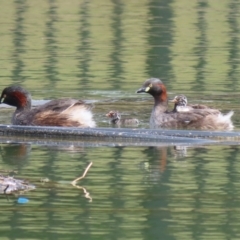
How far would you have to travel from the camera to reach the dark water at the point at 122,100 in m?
8.14

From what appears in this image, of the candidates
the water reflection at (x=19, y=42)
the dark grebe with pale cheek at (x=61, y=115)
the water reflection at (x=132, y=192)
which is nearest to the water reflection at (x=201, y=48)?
the water reflection at (x=19, y=42)

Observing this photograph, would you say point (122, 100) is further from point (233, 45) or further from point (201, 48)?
point (233, 45)

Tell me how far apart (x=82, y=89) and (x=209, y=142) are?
3.77m

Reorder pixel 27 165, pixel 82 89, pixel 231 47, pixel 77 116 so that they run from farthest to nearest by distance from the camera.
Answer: pixel 231 47
pixel 82 89
pixel 77 116
pixel 27 165

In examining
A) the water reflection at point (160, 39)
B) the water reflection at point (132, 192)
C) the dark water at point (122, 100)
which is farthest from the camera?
the water reflection at point (160, 39)

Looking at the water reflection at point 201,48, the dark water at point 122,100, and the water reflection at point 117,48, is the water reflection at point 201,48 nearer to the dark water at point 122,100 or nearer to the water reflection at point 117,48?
the dark water at point 122,100

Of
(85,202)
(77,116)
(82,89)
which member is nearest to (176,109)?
(77,116)

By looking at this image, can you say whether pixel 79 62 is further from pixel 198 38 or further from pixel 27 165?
pixel 27 165

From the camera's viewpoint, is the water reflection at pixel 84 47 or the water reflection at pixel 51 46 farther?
the water reflection at pixel 84 47

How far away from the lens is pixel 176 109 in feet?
41.8

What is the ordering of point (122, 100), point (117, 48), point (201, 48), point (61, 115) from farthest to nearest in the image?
point (117, 48) < point (201, 48) < point (122, 100) < point (61, 115)

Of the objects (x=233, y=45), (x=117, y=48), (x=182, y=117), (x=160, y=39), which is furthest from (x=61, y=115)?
(x=160, y=39)

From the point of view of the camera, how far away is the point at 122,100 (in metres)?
13.9

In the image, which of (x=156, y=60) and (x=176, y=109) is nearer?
(x=176, y=109)
